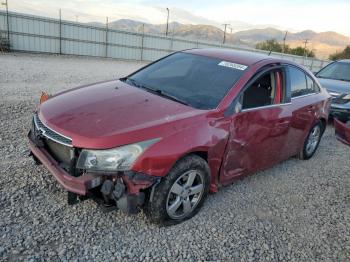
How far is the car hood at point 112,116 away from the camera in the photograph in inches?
115

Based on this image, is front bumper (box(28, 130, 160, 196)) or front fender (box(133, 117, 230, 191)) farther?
front fender (box(133, 117, 230, 191))

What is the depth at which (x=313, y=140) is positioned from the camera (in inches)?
233

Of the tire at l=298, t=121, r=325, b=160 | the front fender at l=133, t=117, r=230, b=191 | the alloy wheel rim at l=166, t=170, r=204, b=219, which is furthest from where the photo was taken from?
the tire at l=298, t=121, r=325, b=160

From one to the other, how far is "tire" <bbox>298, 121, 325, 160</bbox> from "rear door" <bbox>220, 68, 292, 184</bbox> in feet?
3.41

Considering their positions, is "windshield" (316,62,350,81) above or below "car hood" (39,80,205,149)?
above

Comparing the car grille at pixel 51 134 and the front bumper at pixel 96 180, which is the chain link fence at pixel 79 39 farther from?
the front bumper at pixel 96 180

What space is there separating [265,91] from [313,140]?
7.20 ft

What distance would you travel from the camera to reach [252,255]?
3.17 meters

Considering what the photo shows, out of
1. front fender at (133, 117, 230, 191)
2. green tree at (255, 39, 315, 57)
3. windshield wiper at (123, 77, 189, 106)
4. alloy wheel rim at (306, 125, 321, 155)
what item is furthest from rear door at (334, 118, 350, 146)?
green tree at (255, 39, 315, 57)

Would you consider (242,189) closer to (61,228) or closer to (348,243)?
(348,243)

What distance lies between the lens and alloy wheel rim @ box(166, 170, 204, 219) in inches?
130

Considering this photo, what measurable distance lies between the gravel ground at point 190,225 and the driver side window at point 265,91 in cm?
115

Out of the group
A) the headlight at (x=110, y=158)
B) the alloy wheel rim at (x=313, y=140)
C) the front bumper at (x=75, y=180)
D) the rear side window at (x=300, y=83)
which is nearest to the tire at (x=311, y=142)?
the alloy wheel rim at (x=313, y=140)

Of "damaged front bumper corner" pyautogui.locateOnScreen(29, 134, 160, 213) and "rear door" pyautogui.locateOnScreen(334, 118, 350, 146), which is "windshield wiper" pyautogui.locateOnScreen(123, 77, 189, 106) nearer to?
"damaged front bumper corner" pyautogui.locateOnScreen(29, 134, 160, 213)
